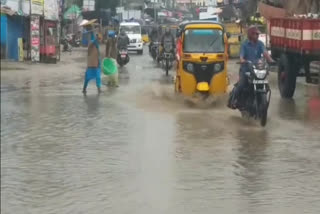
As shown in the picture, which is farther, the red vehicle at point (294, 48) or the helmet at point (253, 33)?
the red vehicle at point (294, 48)

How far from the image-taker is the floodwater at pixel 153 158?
5137 millimetres

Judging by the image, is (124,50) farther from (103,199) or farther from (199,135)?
(103,199)

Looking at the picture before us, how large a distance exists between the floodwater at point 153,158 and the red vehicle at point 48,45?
12399mm

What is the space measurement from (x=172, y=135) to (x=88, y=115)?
2325mm

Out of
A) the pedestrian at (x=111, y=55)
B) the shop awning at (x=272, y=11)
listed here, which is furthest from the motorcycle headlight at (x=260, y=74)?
the shop awning at (x=272, y=11)

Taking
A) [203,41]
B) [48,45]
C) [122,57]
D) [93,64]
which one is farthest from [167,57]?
[203,41]

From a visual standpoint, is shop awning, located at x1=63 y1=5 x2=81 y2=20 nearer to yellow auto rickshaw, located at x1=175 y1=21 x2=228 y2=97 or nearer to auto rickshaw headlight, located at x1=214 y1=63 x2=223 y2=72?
yellow auto rickshaw, located at x1=175 y1=21 x2=228 y2=97

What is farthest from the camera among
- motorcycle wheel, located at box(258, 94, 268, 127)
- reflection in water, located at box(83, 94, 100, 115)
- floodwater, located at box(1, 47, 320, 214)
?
reflection in water, located at box(83, 94, 100, 115)

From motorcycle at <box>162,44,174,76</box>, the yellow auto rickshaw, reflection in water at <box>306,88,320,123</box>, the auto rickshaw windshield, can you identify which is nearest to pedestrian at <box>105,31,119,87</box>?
the yellow auto rickshaw

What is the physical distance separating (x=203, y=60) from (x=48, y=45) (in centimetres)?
1333

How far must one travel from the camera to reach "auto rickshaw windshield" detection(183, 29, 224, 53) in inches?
515

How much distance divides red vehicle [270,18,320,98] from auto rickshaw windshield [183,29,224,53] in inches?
54.4

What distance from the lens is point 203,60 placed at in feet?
41.8

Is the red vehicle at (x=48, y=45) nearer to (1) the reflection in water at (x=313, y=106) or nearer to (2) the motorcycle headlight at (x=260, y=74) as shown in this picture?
(1) the reflection in water at (x=313, y=106)
